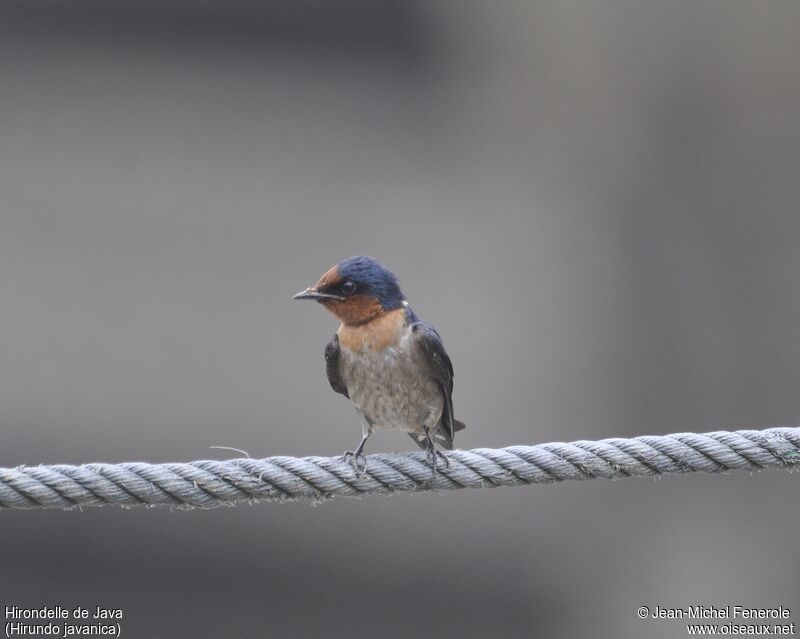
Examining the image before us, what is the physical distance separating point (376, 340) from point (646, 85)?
5.61 metres

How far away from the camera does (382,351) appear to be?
334 cm

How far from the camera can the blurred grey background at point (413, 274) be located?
6914 millimetres

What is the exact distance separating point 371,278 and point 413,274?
12.4ft

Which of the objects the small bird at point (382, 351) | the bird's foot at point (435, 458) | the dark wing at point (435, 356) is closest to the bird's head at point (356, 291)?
the small bird at point (382, 351)

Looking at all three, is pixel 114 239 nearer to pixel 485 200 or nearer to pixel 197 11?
pixel 197 11

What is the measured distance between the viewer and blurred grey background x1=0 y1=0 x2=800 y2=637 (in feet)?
22.7

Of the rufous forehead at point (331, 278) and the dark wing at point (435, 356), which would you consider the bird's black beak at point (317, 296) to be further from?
the dark wing at point (435, 356)

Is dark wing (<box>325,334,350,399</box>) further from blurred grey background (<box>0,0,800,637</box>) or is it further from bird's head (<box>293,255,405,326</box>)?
blurred grey background (<box>0,0,800,637</box>)

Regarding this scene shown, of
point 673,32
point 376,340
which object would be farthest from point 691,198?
point 376,340

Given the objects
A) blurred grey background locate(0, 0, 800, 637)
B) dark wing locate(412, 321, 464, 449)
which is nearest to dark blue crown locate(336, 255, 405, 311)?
dark wing locate(412, 321, 464, 449)

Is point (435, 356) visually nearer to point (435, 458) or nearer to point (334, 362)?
point (334, 362)

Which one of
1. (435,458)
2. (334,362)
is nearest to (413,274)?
(334,362)

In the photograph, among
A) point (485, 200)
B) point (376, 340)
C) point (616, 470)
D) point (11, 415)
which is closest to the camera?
point (616, 470)

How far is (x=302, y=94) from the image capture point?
7.50 metres
